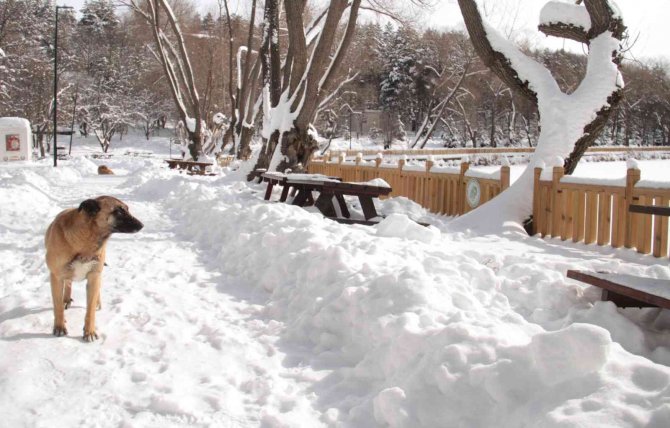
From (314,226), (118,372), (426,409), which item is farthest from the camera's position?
(314,226)

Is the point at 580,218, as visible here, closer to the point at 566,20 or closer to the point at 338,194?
the point at 338,194

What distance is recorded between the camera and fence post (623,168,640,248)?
7551mm

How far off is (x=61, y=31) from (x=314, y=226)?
227 ft

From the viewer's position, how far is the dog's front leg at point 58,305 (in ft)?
13.0

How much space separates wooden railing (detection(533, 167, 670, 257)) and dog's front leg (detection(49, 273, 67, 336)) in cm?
693

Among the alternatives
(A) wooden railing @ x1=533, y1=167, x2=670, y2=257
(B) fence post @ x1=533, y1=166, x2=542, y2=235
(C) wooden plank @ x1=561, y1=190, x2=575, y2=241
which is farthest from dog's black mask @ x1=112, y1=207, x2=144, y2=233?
(B) fence post @ x1=533, y1=166, x2=542, y2=235

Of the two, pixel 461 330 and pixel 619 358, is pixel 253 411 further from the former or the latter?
pixel 619 358

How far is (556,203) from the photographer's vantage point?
895 centimetres

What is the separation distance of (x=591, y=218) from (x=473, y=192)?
10.3ft

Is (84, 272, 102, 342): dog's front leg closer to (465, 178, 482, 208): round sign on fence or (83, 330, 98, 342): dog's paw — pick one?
(83, 330, 98, 342): dog's paw

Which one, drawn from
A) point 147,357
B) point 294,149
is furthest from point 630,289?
point 294,149

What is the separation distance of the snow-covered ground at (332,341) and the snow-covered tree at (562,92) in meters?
2.43

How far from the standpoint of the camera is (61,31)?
64.3m

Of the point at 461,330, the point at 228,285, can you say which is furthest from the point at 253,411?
the point at 228,285
